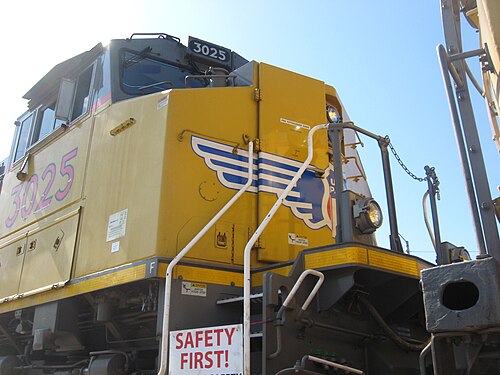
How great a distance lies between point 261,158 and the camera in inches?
180

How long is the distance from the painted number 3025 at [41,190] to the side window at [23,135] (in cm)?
49

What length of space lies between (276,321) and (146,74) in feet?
10.3

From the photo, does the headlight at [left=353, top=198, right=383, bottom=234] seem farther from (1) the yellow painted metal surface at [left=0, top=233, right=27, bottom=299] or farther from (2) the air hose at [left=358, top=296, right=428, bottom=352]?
(1) the yellow painted metal surface at [left=0, top=233, right=27, bottom=299]

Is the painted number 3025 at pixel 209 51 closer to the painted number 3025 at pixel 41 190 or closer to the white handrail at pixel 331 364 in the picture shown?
the painted number 3025 at pixel 41 190

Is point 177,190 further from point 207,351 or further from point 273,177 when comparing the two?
point 207,351

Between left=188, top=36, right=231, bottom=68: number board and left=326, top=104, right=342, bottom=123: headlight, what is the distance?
138cm

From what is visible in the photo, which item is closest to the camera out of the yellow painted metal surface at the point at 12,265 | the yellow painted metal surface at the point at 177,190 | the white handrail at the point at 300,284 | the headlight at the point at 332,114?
the white handrail at the point at 300,284

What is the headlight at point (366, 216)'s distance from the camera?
11.7 feet

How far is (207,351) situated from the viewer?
3.22 metres

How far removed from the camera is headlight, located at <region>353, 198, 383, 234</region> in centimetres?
355

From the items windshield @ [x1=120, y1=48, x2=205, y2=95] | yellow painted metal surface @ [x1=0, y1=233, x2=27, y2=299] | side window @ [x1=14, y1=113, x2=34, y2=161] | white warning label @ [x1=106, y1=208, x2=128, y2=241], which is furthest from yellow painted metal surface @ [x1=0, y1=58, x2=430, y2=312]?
side window @ [x1=14, y1=113, x2=34, y2=161]

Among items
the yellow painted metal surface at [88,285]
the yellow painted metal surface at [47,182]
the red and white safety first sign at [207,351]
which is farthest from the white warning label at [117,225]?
the red and white safety first sign at [207,351]

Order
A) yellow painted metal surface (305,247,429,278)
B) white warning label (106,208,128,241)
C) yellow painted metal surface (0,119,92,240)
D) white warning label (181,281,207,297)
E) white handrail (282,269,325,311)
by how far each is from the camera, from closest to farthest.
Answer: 1. white handrail (282,269,325,311)
2. yellow painted metal surface (305,247,429,278)
3. white warning label (181,281,207,297)
4. white warning label (106,208,128,241)
5. yellow painted metal surface (0,119,92,240)

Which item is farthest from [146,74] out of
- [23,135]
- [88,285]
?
[23,135]
